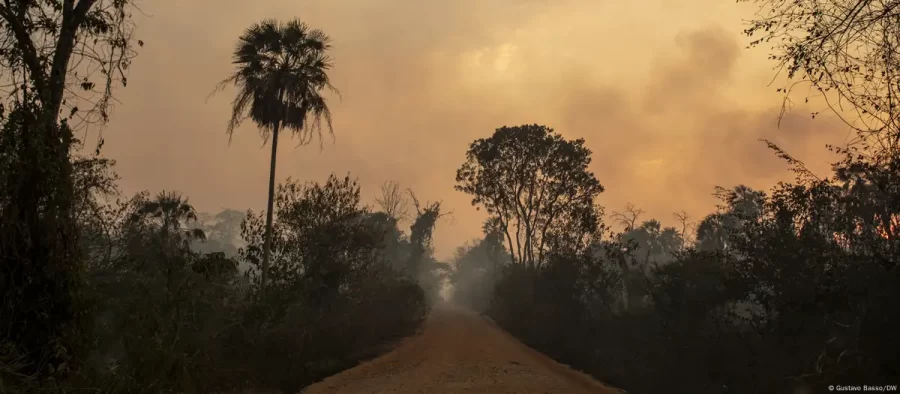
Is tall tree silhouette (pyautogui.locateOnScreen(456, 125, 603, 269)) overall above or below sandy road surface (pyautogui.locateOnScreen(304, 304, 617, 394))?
above

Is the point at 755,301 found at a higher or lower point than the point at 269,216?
lower

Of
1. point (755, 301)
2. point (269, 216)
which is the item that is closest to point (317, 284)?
point (269, 216)

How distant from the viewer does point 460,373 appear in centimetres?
1515

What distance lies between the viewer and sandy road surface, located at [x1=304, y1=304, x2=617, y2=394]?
13.1 meters

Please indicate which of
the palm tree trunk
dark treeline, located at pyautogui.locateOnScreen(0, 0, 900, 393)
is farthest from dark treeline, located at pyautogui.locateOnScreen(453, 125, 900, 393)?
the palm tree trunk

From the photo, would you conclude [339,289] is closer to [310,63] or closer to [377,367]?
[377,367]

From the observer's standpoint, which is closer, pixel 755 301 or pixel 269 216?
pixel 755 301

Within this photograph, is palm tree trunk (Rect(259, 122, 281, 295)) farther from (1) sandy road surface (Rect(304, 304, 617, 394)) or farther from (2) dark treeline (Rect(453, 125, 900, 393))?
(2) dark treeline (Rect(453, 125, 900, 393))

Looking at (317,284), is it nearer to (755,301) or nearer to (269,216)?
(269,216)

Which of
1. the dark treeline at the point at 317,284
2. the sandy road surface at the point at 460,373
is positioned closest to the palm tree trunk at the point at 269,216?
the dark treeline at the point at 317,284

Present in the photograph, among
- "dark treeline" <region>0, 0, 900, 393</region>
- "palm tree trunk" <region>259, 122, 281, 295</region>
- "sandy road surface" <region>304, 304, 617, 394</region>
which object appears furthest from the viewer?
"palm tree trunk" <region>259, 122, 281, 295</region>

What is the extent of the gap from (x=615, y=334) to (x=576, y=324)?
10.2 feet

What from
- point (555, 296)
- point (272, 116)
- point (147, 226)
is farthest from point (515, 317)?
point (147, 226)

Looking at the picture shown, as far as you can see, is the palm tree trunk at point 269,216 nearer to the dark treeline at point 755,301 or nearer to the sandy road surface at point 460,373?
the sandy road surface at point 460,373
